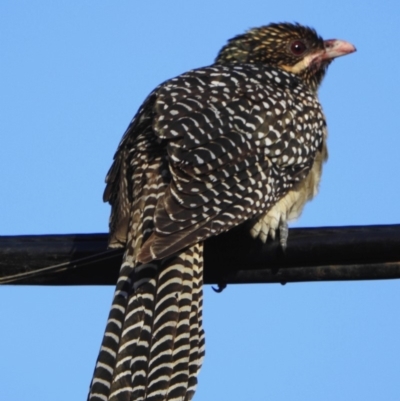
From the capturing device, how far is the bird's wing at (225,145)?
6.89m

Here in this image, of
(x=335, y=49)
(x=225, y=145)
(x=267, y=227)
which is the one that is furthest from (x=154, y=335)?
(x=335, y=49)

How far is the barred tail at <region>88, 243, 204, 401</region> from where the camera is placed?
635 cm

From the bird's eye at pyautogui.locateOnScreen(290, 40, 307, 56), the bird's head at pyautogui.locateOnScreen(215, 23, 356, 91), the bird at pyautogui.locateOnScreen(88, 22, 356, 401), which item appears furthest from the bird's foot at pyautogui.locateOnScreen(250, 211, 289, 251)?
the bird's eye at pyautogui.locateOnScreen(290, 40, 307, 56)

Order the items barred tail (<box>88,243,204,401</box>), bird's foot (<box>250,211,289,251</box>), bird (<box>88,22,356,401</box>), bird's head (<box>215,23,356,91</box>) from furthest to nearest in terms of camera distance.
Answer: bird's head (<box>215,23,356,91</box>)
bird's foot (<box>250,211,289,251</box>)
bird (<box>88,22,356,401</box>)
barred tail (<box>88,243,204,401</box>)

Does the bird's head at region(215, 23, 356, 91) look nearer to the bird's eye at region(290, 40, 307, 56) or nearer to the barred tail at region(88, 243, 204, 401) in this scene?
the bird's eye at region(290, 40, 307, 56)

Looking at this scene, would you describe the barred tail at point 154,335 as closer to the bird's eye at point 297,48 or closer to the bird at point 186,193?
the bird at point 186,193

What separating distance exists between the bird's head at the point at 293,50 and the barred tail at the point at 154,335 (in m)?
3.42

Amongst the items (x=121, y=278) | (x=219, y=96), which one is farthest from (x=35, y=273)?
(x=219, y=96)

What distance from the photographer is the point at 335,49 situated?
1012cm

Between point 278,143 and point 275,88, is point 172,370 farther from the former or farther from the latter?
point 275,88

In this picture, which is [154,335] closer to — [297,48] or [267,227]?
[267,227]

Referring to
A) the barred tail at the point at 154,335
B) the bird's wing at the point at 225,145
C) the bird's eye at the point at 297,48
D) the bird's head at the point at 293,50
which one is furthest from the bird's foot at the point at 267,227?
the bird's eye at the point at 297,48

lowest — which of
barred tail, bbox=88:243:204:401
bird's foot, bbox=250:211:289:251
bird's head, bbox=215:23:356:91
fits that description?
barred tail, bbox=88:243:204:401

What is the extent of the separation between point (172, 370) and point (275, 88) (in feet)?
9.35
